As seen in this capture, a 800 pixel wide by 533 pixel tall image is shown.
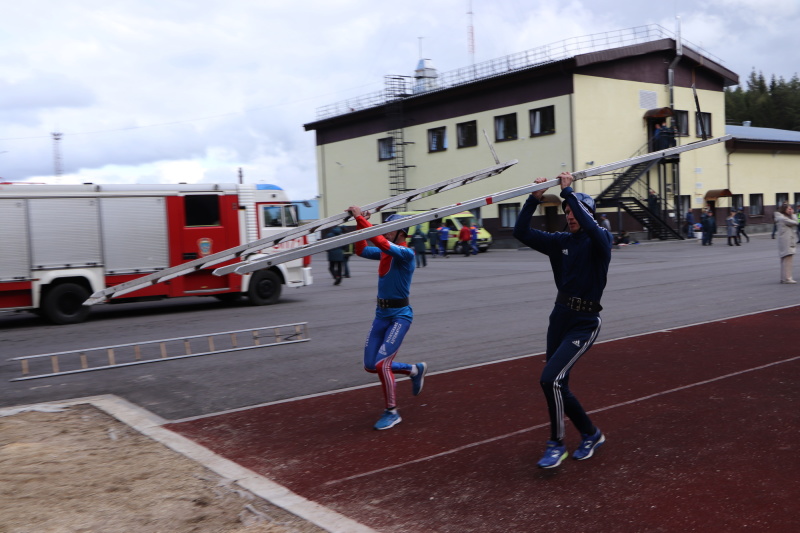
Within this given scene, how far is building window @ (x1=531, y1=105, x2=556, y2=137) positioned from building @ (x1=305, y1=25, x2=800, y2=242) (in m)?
0.06

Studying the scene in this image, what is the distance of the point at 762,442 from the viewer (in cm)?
577

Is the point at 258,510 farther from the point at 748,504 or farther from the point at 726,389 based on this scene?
the point at 726,389

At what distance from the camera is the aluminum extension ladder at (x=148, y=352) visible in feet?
33.1

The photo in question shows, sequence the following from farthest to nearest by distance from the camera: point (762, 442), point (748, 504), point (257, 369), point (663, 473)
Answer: point (257, 369), point (762, 442), point (663, 473), point (748, 504)

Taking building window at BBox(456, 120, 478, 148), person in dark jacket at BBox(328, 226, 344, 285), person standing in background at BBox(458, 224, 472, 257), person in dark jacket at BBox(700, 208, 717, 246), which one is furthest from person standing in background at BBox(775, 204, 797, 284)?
building window at BBox(456, 120, 478, 148)

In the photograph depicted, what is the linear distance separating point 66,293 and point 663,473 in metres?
13.5

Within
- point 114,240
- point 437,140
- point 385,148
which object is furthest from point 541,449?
point 385,148

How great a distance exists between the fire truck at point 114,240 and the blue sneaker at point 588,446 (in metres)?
9.64

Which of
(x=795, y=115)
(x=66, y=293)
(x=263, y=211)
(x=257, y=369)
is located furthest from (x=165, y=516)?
(x=795, y=115)

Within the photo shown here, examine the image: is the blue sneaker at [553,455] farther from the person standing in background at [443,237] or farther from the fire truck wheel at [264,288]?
the person standing in background at [443,237]

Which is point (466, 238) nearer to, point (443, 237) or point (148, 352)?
point (443, 237)

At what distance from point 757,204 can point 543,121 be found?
731 inches

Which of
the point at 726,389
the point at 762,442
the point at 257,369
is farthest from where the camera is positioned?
the point at 257,369

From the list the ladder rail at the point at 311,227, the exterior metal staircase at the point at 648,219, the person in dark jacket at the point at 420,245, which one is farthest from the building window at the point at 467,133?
the ladder rail at the point at 311,227
